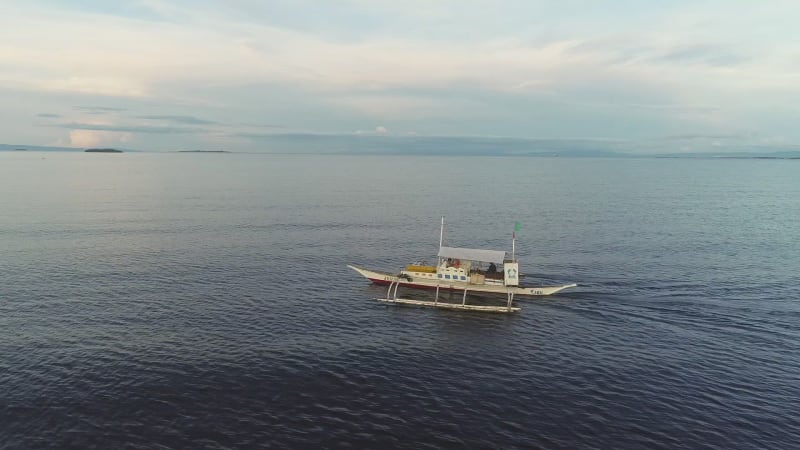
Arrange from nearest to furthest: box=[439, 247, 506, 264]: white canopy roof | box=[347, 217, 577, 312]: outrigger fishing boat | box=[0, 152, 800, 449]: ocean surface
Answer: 1. box=[0, 152, 800, 449]: ocean surface
2. box=[347, 217, 577, 312]: outrigger fishing boat
3. box=[439, 247, 506, 264]: white canopy roof

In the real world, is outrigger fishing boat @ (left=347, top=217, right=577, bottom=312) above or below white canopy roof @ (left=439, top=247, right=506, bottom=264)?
below

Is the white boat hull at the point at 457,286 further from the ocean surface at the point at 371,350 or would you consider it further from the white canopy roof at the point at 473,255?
the white canopy roof at the point at 473,255

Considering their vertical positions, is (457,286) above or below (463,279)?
below

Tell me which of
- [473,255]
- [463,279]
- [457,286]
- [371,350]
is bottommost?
[371,350]

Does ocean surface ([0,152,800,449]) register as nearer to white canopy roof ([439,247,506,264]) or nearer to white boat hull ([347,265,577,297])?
white boat hull ([347,265,577,297])

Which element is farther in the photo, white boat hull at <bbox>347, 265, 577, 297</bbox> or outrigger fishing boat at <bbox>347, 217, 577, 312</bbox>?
white boat hull at <bbox>347, 265, 577, 297</bbox>

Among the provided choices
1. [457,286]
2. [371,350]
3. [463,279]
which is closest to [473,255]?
[463,279]

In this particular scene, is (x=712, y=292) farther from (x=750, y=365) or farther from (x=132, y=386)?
(x=132, y=386)

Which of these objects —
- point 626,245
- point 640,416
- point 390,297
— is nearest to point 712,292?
point 626,245

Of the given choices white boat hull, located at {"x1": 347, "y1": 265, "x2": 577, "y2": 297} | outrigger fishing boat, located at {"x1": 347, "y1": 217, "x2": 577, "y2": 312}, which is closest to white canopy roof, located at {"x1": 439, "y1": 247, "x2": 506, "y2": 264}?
Answer: outrigger fishing boat, located at {"x1": 347, "y1": 217, "x2": 577, "y2": 312}

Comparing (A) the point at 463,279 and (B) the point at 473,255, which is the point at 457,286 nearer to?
(A) the point at 463,279
